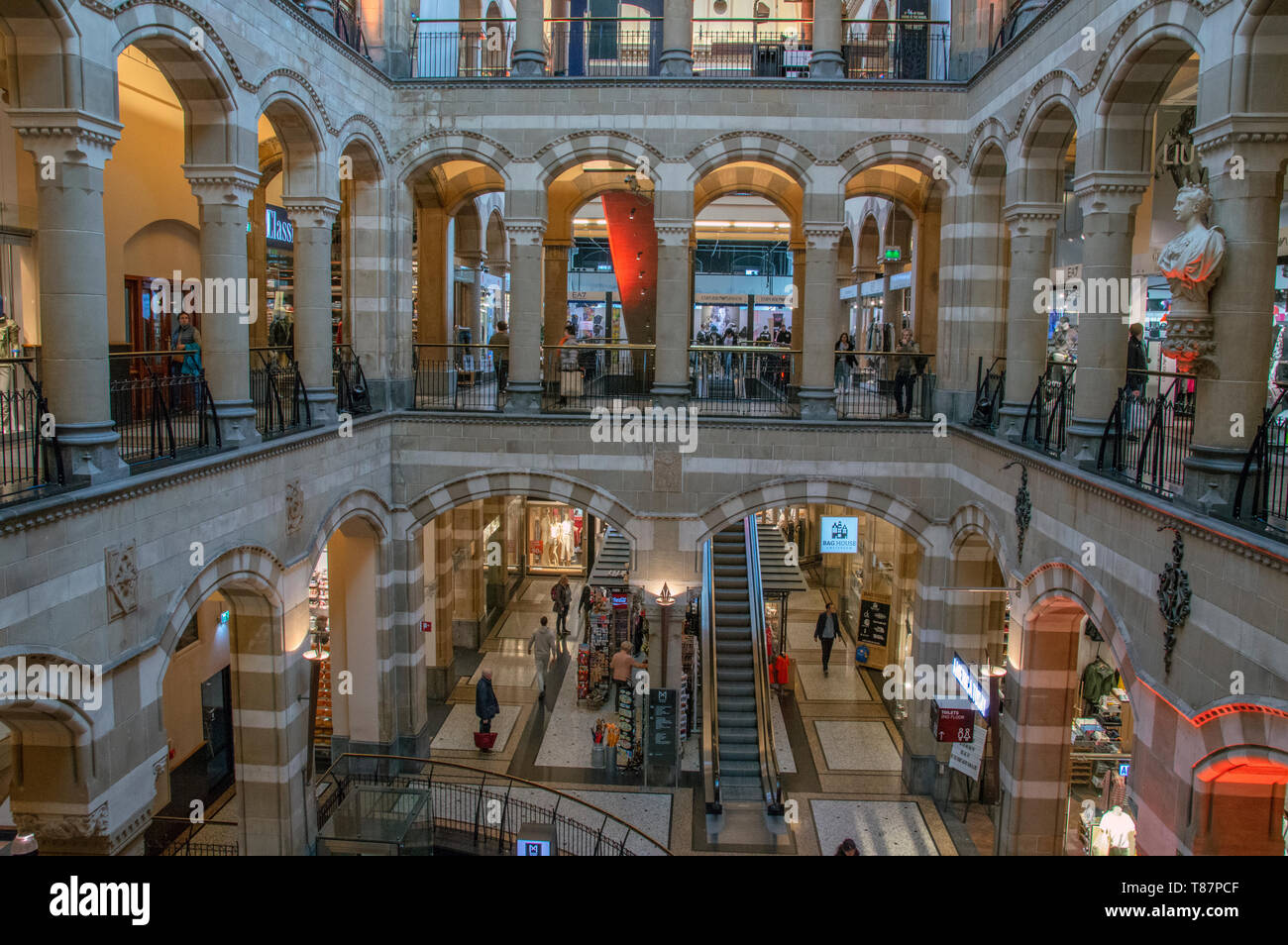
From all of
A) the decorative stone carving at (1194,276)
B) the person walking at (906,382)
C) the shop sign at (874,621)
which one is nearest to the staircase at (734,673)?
the shop sign at (874,621)

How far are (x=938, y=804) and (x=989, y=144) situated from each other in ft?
32.1

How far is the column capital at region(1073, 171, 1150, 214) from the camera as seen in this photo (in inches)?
427

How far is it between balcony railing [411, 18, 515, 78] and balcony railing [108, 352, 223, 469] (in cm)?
697

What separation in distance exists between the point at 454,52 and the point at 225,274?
8.93 m

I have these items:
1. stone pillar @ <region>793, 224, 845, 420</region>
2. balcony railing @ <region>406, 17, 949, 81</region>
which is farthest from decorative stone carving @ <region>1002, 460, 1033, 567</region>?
balcony railing @ <region>406, 17, 949, 81</region>

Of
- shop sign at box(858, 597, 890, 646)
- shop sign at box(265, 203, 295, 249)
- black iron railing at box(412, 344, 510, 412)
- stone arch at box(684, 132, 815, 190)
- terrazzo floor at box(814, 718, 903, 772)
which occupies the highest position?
stone arch at box(684, 132, 815, 190)

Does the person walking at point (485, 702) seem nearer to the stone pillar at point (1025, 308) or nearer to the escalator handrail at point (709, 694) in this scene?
the escalator handrail at point (709, 694)

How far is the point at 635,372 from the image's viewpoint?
21562 millimetres

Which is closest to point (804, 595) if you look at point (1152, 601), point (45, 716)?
point (1152, 601)

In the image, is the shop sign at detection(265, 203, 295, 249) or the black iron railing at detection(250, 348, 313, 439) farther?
the shop sign at detection(265, 203, 295, 249)

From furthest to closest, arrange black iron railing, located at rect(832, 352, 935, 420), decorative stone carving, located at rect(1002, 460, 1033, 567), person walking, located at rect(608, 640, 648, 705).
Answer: person walking, located at rect(608, 640, 648, 705) → black iron railing, located at rect(832, 352, 935, 420) → decorative stone carving, located at rect(1002, 460, 1033, 567)

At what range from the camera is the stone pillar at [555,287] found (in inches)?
842

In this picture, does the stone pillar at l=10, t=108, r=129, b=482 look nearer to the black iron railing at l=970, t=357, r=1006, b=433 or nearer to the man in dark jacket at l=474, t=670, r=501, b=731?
the man in dark jacket at l=474, t=670, r=501, b=731

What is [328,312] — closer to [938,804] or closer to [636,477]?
[636,477]
